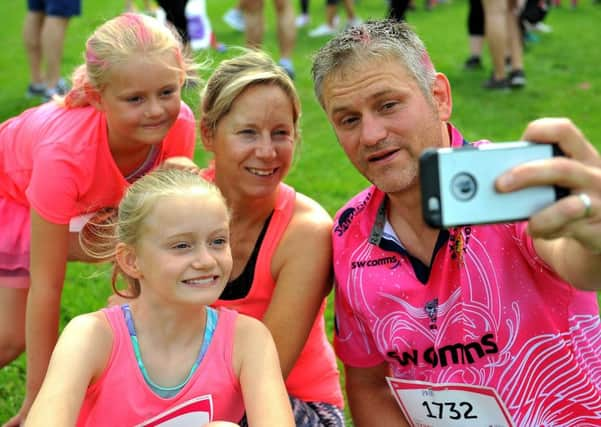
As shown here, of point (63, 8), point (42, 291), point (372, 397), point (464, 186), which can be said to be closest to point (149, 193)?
point (42, 291)

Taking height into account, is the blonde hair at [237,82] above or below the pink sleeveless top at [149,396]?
above

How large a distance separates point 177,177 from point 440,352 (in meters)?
0.89

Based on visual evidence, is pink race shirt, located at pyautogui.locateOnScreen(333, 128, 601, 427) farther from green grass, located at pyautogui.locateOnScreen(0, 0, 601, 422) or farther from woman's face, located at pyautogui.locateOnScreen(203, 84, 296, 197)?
green grass, located at pyautogui.locateOnScreen(0, 0, 601, 422)

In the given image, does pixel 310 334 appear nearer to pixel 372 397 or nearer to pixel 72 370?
pixel 372 397

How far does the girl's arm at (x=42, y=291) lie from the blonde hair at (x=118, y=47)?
20.1 inches

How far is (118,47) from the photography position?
9.51 feet

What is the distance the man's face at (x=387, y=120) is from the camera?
2.24 metres

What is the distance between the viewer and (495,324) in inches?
86.9

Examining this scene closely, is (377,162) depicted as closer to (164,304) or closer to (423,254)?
(423,254)

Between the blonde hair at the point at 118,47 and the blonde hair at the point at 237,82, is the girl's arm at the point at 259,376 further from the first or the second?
the blonde hair at the point at 118,47

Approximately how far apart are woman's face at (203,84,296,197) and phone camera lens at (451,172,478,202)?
1268mm

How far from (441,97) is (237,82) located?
27.2 inches

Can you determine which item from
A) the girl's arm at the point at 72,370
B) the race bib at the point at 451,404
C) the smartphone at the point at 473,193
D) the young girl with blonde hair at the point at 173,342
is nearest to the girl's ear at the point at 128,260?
the young girl with blonde hair at the point at 173,342

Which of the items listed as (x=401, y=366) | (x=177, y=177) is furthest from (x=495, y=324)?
(x=177, y=177)
